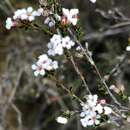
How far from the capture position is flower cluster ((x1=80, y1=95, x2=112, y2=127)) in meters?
1.87

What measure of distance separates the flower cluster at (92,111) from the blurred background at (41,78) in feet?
6.39

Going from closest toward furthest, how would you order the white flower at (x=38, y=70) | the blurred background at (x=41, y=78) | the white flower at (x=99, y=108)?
the white flower at (x=99, y=108) → the white flower at (x=38, y=70) → the blurred background at (x=41, y=78)

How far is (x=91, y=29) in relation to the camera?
4.51 meters

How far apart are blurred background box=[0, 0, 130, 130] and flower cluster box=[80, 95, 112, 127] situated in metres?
1.95

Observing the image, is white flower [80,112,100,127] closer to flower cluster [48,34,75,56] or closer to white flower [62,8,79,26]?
flower cluster [48,34,75,56]

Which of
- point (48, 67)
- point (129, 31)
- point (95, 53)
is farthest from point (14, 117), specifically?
point (48, 67)

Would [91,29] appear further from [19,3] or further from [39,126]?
[39,126]

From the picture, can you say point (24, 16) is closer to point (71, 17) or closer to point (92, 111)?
point (71, 17)

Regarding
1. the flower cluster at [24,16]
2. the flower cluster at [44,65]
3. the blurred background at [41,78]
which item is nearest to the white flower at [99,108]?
the flower cluster at [44,65]

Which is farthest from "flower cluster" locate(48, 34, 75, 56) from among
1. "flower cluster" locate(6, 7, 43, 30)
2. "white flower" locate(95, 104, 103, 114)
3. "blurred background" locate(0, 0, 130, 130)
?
"blurred background" locate(0, 0, 130, 130)

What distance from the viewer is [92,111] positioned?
188 centimetres

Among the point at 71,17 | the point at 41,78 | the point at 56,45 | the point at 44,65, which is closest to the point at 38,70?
the point at 44,65

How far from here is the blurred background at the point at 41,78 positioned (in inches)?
160

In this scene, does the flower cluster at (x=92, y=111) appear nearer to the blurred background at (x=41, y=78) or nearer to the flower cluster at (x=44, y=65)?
the flower cluster at (x=44, y=65)
